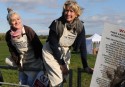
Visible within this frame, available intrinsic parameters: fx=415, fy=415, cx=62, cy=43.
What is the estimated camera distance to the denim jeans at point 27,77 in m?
6.50

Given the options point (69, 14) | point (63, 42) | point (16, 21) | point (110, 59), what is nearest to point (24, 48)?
point (16, 21)

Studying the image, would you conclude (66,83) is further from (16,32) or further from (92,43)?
(92,43)

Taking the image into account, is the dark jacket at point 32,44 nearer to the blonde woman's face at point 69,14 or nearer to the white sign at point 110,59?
the blonde woman's face at point 69,14

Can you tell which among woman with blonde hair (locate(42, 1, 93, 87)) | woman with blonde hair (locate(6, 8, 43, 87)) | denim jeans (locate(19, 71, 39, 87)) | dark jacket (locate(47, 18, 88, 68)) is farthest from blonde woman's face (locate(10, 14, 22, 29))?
denim jeans (locate(19, 71, 39, 87))

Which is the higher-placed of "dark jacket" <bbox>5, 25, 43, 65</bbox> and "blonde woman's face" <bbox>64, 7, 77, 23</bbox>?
"blonde woman's face" <bbox>64, 7, 77, 23</bbox>

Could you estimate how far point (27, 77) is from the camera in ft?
21.9

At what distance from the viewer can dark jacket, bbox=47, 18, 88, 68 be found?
5.64 m

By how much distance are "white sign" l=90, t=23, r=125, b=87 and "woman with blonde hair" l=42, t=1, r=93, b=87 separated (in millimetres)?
718

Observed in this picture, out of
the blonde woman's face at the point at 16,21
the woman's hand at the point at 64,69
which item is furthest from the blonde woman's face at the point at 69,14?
the blonde woman's face at the point at 16,21

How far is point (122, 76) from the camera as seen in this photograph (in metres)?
5.07

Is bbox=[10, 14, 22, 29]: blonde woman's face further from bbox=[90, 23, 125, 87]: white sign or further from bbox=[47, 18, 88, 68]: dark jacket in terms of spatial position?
bbox=[90, 23, 125, 87]: white sign

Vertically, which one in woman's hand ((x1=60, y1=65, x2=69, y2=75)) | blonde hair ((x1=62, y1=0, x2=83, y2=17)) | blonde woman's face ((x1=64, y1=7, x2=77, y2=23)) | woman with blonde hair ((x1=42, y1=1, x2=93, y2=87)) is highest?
blonde hair ((x1=62, y1=0, x2=83, y2=17))

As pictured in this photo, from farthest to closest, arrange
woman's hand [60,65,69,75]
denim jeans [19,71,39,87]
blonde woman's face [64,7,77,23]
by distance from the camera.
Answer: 1. denim jeans [19,71,39,87]
2. woman's hand [60,65,69,75]
3. blonde woman's face [64,7,77,23]

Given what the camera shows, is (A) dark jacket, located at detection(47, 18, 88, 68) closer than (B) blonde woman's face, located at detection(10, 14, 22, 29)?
Yes
